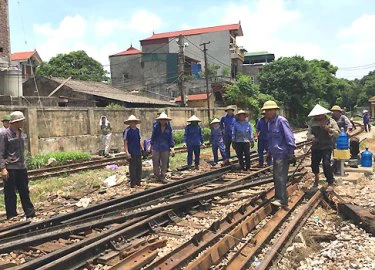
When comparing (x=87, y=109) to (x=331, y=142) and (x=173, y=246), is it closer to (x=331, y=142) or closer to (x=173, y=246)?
(x=331, y=142)

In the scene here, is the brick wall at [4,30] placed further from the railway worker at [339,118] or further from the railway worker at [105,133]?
the railway worker at [339,118]

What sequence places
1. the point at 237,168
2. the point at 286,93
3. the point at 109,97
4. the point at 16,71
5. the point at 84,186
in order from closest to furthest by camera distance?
1. the point at 84,186
2. the point at 237,168
3. the point at 16,71
4. the point at 109,97
5. the point at 286,93

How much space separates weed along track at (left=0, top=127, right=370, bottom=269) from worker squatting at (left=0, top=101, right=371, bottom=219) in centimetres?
87

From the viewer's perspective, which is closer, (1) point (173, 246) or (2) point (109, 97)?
(1) point (173, 246)

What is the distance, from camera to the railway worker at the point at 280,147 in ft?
22.8

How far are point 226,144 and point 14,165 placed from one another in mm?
6881

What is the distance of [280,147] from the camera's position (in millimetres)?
7020

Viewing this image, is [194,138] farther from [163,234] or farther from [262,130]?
[163,234]

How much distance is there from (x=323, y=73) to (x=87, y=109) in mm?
41716

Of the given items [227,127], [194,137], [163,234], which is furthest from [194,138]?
[163,234]

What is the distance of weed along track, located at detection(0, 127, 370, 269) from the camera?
14.5 feet

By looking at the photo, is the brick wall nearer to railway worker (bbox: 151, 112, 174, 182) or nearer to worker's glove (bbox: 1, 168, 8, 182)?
railway worker (bbox: 151, 112, 174, 182)

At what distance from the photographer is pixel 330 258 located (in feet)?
16.5

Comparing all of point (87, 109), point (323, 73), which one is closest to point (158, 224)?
point (87, 109)
